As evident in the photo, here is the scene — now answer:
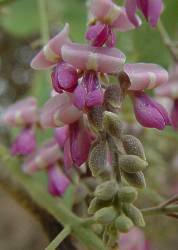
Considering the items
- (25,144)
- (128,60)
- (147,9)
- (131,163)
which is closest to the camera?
(131,163)

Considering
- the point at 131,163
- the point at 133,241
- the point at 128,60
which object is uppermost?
the point at 131,163

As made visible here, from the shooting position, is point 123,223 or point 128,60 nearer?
point 123,223

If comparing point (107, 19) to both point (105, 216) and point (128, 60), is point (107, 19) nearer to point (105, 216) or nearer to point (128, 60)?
point (105, 216)

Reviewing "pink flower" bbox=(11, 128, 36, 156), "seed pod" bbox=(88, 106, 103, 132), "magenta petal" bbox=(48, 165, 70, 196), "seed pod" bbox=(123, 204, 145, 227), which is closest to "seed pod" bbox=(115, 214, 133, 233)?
"seed pod" bbox=(123, 204, 145, 227)

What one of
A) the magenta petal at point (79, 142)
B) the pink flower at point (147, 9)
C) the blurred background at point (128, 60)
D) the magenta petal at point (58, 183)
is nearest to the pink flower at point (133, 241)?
the blurred background at point (128, 60)

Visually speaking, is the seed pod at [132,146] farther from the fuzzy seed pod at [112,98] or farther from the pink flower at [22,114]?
the pink flower at [22,114]

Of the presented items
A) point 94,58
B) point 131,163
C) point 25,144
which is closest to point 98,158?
point 131,163

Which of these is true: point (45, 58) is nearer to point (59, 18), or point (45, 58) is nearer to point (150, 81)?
point (150, 81)

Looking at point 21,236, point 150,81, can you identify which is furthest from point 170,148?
point 21,236
